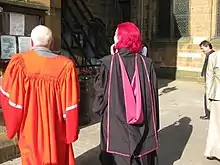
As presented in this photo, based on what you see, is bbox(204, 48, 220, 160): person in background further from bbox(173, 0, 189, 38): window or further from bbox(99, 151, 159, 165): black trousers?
bbox(173, 0, 189, 38): window

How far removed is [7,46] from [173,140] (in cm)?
324

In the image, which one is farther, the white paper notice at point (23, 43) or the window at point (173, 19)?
the window at point (173, 19)

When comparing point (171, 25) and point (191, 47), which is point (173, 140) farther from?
point (171, 25)

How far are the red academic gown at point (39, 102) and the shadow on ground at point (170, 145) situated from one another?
5.76 feet

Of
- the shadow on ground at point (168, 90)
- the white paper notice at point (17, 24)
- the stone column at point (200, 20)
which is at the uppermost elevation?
the stone column at point (200, 20)

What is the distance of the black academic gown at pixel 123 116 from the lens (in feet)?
11.7

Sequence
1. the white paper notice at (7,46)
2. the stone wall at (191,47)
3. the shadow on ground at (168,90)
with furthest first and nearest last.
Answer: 1. the stone wall at (191,47)
2. the shadow on ground at (168,90)
3. the white paper notice at (7,46)

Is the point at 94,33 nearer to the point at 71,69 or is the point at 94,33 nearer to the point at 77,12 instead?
the point at 77,12

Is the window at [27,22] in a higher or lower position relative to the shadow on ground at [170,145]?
higher

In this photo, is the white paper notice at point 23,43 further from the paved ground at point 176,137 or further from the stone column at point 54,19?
the paved ground at point 176,137

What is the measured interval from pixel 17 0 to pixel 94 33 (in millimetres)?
6886

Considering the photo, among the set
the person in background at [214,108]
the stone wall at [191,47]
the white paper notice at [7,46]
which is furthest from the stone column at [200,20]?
the white paper notice at [7,46]

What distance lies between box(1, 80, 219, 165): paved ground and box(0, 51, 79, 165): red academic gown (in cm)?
173

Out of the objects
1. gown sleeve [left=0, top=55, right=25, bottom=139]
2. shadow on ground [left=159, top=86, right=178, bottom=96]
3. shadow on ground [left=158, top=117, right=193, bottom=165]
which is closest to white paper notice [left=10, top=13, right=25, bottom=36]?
gown sleeve [left=0, top=55, right=25, bottom=139]
